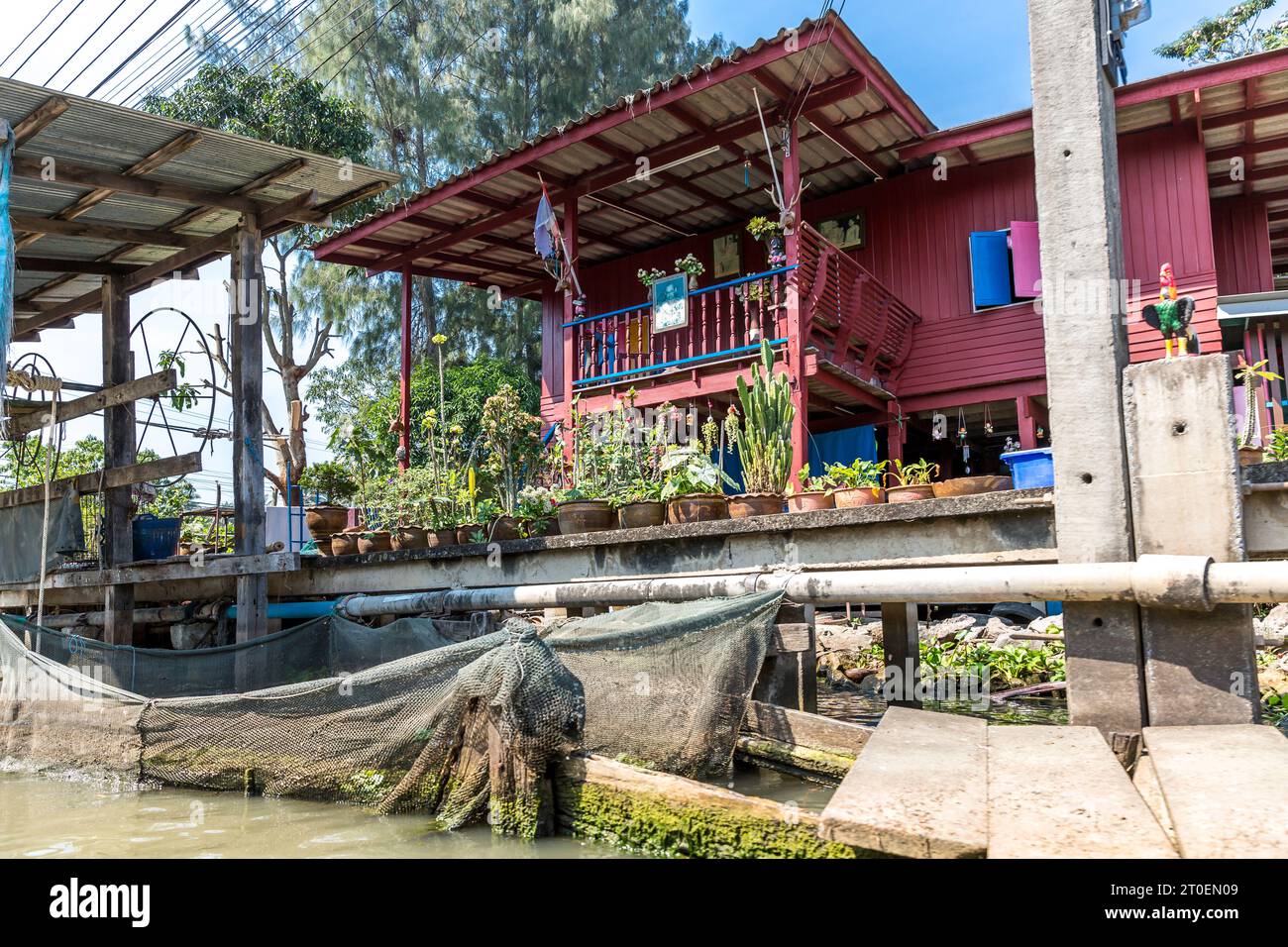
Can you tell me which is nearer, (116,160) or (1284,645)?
(116,160)

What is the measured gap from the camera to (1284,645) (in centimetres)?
803

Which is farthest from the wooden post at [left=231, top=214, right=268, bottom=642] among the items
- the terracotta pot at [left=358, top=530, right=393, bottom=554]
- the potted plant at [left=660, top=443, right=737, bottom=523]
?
the potted plant at [left=660, top=443, right=737, bottom=523]

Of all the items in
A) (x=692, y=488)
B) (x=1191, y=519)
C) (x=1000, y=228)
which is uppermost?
(x=1000, y=228)

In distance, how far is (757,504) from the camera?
239 inches

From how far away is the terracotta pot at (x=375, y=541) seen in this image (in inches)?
315

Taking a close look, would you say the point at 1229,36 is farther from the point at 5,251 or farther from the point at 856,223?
the point at 5,251

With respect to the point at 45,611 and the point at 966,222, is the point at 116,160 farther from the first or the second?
the point at 966,222

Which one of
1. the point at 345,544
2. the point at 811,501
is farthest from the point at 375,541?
the point at 811,501

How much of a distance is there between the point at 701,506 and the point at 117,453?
21.7ft

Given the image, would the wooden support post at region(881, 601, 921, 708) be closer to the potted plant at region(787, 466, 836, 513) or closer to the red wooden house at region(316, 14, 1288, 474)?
the potted plant at region(787, 466, 836, 513)

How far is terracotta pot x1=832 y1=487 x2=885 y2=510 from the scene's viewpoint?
18.5 feet

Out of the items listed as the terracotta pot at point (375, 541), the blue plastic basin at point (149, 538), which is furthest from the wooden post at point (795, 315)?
the blue plastic basin at point (149, 538)
